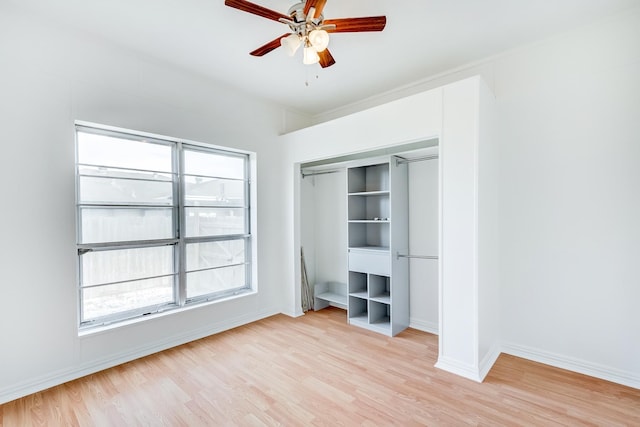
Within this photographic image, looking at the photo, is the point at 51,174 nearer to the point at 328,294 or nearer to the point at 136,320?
the point at 136,320

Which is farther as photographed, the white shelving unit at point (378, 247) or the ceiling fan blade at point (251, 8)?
the white shelving unit at point (378, 247)

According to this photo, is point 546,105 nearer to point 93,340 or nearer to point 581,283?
point 581,283

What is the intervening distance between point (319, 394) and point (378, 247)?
2.00 m

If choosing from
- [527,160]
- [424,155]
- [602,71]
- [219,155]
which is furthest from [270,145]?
[602,71]

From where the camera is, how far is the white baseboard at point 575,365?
2416 millimetres

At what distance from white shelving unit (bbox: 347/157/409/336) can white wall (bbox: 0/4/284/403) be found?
220 centimetres

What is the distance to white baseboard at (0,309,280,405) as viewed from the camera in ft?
7.60

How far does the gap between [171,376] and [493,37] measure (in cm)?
419

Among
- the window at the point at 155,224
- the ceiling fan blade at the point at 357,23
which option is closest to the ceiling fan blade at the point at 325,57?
the ceiling fan blade at the point at 357,23

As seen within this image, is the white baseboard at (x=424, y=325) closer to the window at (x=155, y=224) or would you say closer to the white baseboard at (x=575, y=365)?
the white baseboard at (x=575, y=365)

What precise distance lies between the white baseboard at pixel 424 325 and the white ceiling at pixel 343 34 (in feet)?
9.47

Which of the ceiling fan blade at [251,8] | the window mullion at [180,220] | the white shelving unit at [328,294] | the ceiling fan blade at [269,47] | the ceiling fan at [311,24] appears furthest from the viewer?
the white shelving unit at [328,294]

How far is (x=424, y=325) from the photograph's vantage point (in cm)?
358

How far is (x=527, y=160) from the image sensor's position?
2883 millimetres
